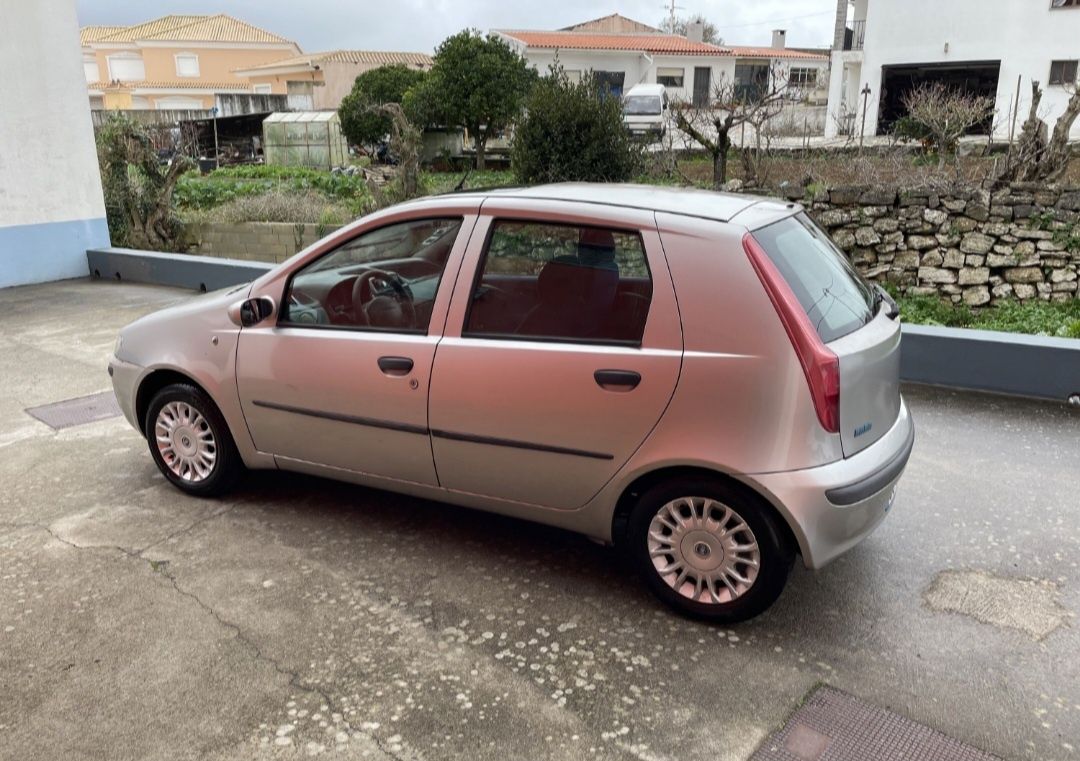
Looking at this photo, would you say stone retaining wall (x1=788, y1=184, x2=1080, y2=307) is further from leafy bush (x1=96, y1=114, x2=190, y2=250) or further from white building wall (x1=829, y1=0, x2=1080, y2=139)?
white building wall (x1=829, y1=0, x2=1080, y2=139)

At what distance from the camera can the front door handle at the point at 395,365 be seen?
3650mm

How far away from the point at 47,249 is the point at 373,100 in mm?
20791

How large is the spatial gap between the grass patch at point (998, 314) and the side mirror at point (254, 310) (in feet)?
22.4

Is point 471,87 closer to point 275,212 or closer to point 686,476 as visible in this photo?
point 275,212

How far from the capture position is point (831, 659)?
3.13 m

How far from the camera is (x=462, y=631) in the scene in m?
3.31

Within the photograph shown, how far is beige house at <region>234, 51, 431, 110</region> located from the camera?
159 feet

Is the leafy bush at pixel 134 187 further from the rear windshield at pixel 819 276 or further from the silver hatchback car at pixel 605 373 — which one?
the rear windshield at pixel 819 276

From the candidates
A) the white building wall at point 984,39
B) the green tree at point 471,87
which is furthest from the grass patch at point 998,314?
the white building wall at point 984,39

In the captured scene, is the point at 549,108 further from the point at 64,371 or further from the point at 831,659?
the point at 831,659

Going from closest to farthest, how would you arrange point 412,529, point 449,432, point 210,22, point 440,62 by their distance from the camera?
point 449,432 < point 412,529 < point 440,62 < point 210,22

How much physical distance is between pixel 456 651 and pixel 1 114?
386 inches

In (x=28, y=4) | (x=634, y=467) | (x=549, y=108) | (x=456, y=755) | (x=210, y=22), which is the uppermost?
(x=210, y=22)

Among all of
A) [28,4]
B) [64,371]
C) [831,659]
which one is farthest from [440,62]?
[831,659]
